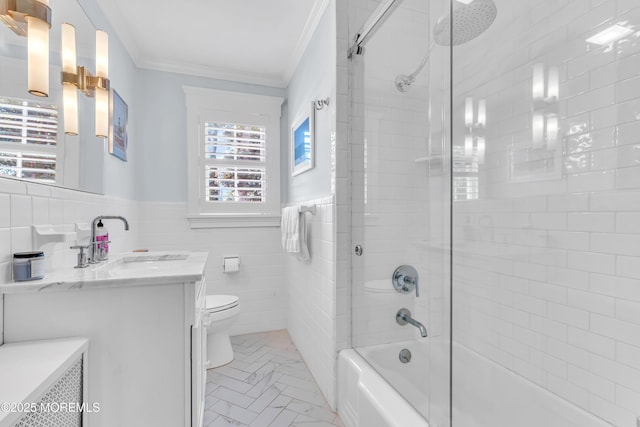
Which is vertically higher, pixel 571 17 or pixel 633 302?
pixel 571 17

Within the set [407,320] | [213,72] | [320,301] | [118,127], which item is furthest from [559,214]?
[213,72]

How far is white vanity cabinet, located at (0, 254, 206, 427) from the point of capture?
3.39 ft

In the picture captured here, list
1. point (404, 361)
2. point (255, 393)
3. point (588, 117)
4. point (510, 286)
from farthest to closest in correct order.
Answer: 1. point (255, 393)
2. point (404, 361)
3. point (510, 286)
4. point (588, 117)

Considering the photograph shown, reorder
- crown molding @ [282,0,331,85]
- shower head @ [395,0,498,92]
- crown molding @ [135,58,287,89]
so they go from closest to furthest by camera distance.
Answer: shower head @ [395,0,498,92], crown molding @ [282,0,331,85], crown molding @ [135,58,287,89]

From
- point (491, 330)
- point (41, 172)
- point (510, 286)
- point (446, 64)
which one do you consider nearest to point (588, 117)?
point (446, 64)

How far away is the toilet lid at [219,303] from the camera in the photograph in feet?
7.22

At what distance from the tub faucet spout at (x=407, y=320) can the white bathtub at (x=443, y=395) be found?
0.06 meters

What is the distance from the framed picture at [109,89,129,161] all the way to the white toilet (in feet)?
4.17

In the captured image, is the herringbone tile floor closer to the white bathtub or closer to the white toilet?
the white toilet

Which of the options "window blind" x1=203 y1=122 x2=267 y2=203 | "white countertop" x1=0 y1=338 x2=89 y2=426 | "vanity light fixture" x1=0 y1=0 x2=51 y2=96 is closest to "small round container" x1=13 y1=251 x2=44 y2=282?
"white countertop" x1=0 y1=338 x2=89 y2=426

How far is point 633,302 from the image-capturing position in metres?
1.02

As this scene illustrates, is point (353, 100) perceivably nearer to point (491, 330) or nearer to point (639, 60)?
point (639, 60)

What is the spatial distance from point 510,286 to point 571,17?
3.68ft

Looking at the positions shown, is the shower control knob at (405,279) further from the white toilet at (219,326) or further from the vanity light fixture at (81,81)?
the vanity light fixture at (81,81)
